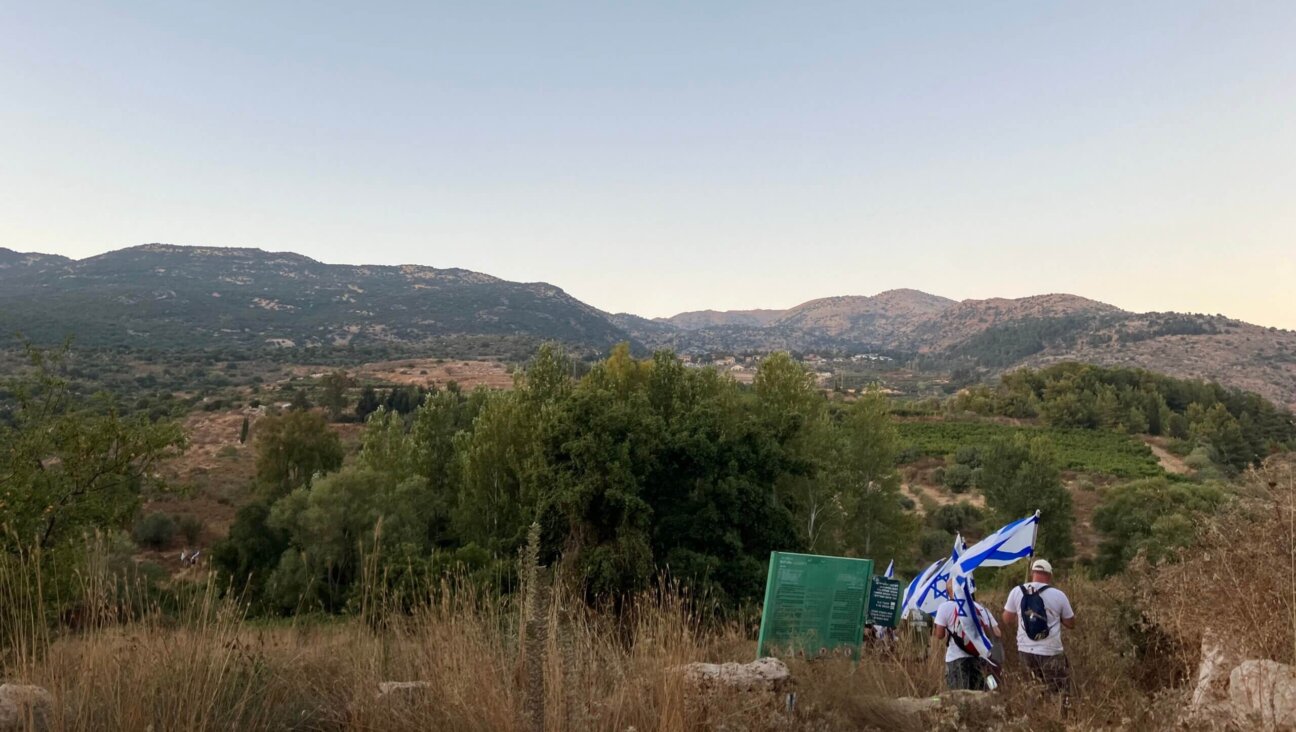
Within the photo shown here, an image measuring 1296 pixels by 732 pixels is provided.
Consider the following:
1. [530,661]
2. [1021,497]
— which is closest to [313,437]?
[530,661]

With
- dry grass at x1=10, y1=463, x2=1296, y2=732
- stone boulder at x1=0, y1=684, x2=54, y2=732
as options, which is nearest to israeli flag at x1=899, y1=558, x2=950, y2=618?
dry grass at x1=10, y1=463, x2=1296, y2=732

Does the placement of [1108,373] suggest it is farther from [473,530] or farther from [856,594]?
[856,594]

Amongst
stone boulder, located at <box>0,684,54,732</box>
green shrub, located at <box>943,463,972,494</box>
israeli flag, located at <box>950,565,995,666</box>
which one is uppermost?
stone boulder, located at <box>0,684,54,732</box>

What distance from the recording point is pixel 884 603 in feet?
29.2

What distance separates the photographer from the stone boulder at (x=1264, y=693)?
320cm

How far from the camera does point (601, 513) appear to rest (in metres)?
17.5

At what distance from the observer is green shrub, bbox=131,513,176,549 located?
31.5 m

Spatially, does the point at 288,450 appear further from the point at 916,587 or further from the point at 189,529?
the point at 916,587

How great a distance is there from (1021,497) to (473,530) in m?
29.0

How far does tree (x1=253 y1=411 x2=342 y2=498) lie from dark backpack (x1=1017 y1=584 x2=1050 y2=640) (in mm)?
32130

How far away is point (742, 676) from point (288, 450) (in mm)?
33877

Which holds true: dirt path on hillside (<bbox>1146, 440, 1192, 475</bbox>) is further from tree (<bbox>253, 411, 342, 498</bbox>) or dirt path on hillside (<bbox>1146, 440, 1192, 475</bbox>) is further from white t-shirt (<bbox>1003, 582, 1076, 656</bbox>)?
tree (<bbox>253, 411, 342, 498</bbox>)

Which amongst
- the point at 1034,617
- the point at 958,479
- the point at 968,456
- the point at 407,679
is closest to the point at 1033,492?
the point at 958,479

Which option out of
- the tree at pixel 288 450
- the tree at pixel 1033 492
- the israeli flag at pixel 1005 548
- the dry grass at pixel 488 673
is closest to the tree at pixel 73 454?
the dry grass at pixel 488 673
